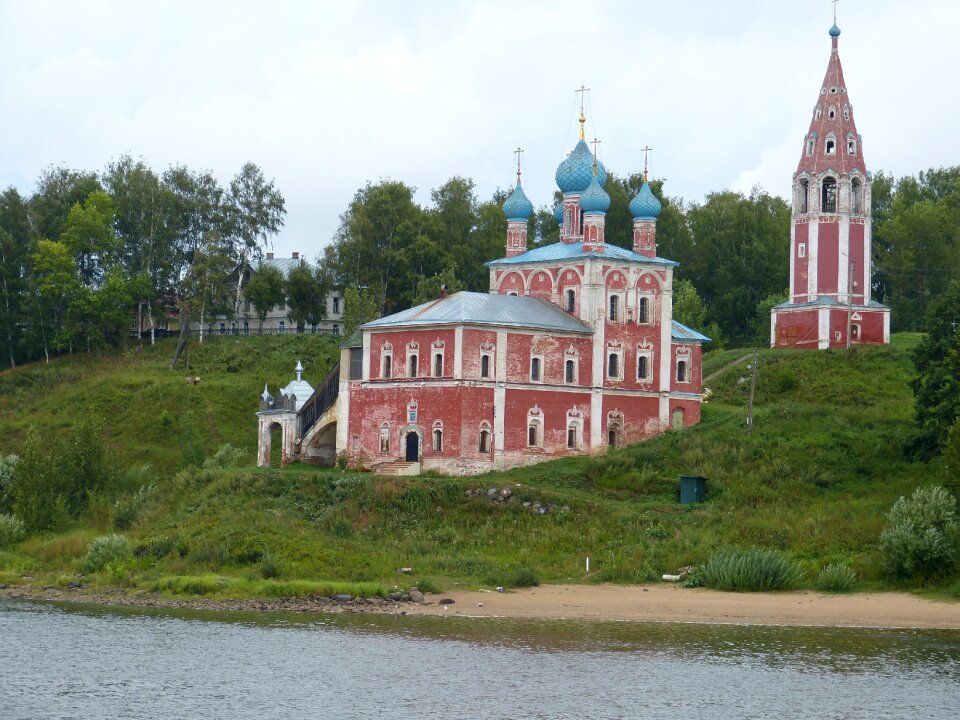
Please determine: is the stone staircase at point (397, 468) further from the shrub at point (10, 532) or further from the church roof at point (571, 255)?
the shrub at point (10, 532)

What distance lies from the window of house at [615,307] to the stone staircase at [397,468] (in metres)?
8.84

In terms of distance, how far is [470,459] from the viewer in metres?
60.8

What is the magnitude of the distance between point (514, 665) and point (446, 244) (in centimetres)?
4769

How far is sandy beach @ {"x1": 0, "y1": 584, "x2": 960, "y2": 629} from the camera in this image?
157ft

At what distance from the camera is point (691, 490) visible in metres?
57.2

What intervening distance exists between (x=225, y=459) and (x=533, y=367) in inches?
500

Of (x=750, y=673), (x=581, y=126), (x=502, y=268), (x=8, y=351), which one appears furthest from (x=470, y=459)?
(x=8, y=351)

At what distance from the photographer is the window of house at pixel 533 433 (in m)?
62.0

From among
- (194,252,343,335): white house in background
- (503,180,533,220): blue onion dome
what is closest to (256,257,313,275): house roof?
(194,252,343,335): white house in background

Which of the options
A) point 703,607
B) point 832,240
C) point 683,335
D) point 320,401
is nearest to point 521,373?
point 683,335

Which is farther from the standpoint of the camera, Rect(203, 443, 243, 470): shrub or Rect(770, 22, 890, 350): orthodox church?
Rect(770, 22, 890, 350): orthodox church

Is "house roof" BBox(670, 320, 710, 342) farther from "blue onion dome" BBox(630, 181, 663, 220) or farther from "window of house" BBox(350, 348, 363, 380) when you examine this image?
"window of house" BBox(350, 348, 363, 380)

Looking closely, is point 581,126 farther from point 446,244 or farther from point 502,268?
point 446,244

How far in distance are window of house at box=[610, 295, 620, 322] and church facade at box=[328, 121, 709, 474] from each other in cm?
3
